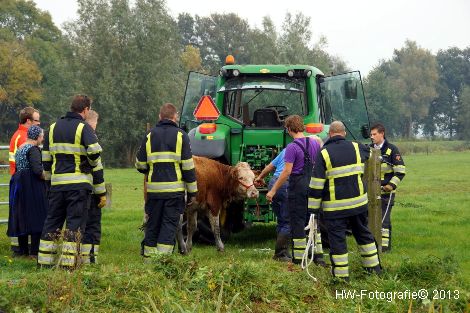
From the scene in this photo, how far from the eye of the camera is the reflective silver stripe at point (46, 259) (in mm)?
7738

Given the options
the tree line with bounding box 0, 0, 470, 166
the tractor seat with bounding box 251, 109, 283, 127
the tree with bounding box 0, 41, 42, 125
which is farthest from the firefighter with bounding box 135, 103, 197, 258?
the tree with bounding box 0, 41, 42, 125

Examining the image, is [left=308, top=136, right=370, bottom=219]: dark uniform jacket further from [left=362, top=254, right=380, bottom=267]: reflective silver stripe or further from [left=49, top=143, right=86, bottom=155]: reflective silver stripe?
[left=49, top=143, right=86, bottom=155]: reflective silver stripe

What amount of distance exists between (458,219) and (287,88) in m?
5.74

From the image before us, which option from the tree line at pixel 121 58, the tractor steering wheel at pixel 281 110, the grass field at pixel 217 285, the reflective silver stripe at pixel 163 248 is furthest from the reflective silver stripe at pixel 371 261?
the tree line at pixel 121 58

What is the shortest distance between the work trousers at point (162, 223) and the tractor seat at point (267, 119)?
3.30m

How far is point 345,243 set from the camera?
7465 millimetres

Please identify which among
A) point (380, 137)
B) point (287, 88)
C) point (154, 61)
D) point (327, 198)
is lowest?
point (327, 198)

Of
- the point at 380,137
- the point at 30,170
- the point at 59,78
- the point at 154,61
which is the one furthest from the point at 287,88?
the point at 59,78

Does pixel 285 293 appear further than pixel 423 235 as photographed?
No

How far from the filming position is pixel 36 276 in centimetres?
647

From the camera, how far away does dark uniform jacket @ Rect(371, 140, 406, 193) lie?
10.2 m

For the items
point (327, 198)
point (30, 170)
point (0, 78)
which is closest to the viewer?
point (327, 198)

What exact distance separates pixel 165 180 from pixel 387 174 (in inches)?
157

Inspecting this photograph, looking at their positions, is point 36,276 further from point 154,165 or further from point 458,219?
point 458,219
